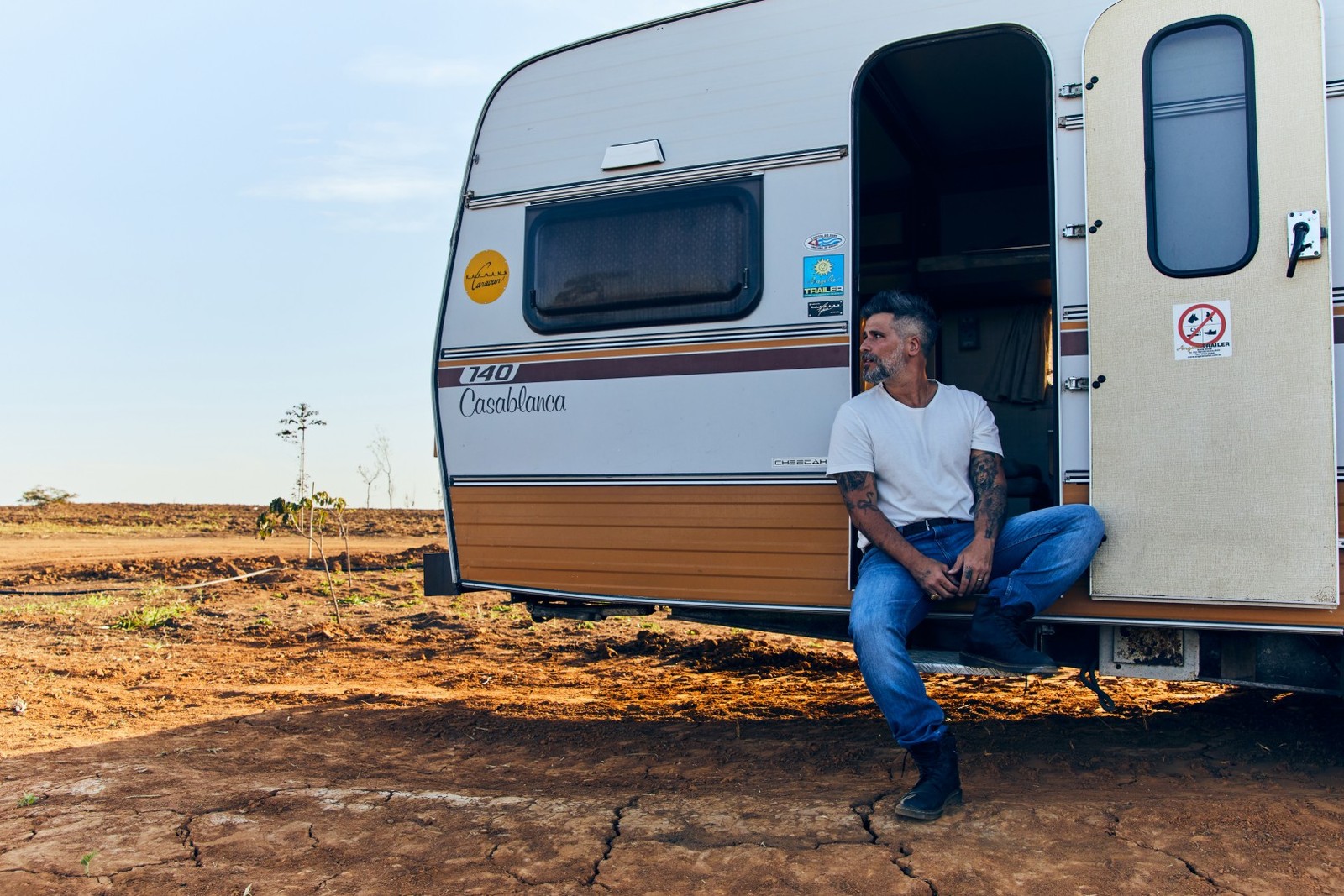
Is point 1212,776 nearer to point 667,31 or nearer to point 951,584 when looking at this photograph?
point 951,584

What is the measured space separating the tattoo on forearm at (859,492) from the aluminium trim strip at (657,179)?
4.29 feet

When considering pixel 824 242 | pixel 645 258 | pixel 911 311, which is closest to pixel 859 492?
pixel 911 311

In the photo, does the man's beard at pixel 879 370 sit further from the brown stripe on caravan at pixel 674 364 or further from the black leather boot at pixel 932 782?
the black leather boot at pixel 932 782

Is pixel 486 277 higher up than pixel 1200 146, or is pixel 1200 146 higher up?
pixel 1200 146

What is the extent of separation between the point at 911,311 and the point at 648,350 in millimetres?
1139

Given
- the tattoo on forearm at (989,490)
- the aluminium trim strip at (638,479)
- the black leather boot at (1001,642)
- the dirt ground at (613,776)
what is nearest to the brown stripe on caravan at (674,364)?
the aluminium trim strip at (638,479)

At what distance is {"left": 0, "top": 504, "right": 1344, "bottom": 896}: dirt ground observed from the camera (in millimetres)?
3121

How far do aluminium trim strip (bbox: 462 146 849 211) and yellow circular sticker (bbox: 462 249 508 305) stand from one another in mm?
246

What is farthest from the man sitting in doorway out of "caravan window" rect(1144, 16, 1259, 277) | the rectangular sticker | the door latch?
the door latch

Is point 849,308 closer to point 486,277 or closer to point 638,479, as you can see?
point 638,479

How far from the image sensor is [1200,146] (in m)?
3.70

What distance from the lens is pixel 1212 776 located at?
3.85 metres

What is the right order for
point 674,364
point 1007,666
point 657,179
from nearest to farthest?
point 1007,666 < point 674,364 < point 657,179

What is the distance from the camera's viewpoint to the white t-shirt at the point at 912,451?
148 inches
